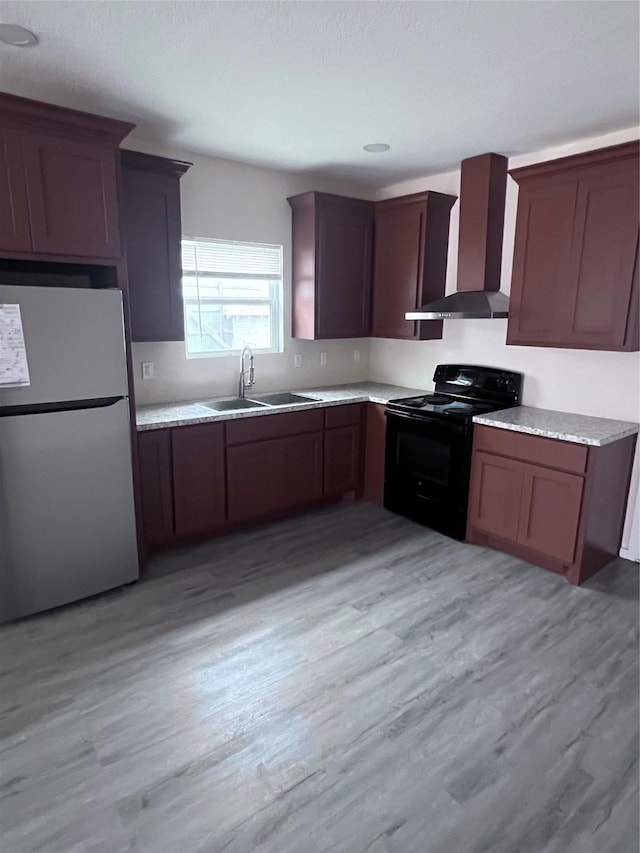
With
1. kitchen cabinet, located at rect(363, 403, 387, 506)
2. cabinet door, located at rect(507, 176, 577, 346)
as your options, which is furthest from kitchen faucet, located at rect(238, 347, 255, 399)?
cabinet door, located at rect(507, 176, 577, 346)

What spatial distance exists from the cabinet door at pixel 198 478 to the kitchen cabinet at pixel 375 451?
1.27 meters

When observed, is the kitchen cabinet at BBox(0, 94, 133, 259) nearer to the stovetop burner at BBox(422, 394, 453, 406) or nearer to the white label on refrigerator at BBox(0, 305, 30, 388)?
the white label on refrigerator at BBox(0, 305, 30, 388)

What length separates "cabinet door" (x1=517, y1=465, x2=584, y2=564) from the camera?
9.59 ft

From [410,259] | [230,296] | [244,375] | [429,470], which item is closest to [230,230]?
[230,296]

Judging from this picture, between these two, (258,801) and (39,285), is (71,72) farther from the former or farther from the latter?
(258,801)

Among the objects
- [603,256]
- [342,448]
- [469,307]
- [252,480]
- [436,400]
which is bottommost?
[252,480]

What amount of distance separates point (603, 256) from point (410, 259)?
1438 millimetres

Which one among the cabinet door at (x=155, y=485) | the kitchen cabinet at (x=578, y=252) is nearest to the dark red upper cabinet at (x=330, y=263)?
the kitchen cabinet at (x=578, y=252)

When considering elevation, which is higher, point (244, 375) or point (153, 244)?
point (153, 244)

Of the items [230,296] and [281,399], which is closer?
[230,296]

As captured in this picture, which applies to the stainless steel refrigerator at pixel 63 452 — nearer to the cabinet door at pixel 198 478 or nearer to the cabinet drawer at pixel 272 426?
the cabinet door at pixel 198 478

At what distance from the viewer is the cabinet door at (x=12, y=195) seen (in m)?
2.26

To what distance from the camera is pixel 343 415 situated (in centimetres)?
395

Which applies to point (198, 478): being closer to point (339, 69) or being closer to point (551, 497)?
point (551, 497)
